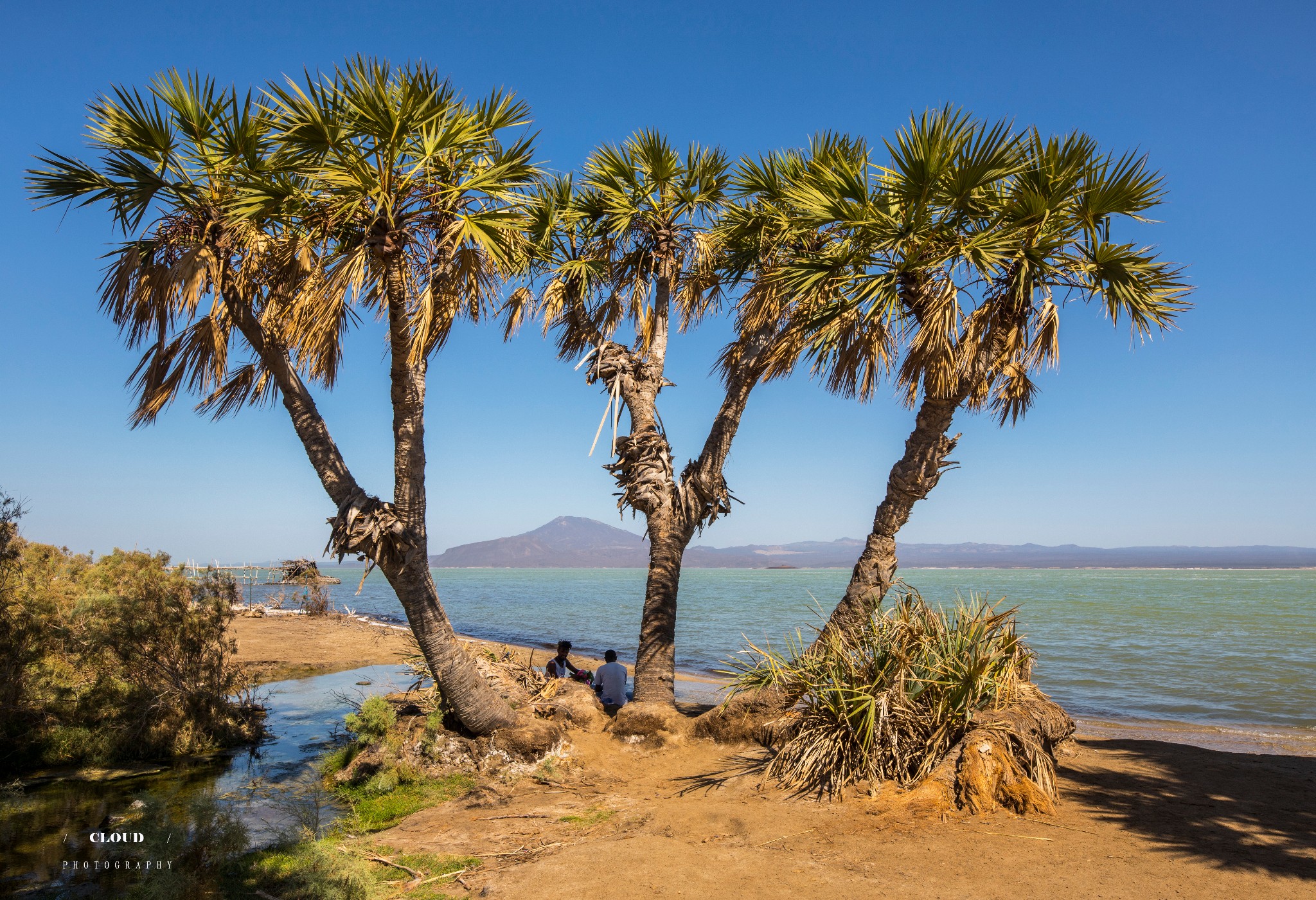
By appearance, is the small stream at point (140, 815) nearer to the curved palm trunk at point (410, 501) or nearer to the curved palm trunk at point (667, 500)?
the curved palm trunk at point (410, 501)

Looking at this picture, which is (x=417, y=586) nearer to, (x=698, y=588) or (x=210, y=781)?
(x=210, y=781)

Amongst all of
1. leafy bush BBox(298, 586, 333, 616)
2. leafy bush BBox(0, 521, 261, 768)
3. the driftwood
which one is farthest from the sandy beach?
leafy bush BBox(298, 586, 333, 616)

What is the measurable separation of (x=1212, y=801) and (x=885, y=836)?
9.66ft

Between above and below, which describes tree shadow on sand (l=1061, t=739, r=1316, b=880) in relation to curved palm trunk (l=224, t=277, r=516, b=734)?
below

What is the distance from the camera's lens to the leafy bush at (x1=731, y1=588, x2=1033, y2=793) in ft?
21.3

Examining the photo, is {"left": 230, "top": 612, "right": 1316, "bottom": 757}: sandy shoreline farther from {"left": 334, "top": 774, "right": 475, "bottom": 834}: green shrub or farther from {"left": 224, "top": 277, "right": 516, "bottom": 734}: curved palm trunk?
{"left": 334, "top": 774, "right": 475, "bottom": 834}: green shrub

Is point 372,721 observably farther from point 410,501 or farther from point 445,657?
point 410,501

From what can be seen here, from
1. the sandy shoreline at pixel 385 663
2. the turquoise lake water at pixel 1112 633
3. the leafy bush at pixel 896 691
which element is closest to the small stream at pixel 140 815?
the sandy shoreline at pixel 385 663

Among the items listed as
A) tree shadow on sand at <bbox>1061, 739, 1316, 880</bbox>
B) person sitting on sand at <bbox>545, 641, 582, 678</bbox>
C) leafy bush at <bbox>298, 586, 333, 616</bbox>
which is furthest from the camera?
leafy bush at <bbox>298, 586, 333, 616</bbox>

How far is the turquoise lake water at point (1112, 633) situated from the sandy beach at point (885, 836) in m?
1.92

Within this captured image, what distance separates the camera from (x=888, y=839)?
5.53 meters

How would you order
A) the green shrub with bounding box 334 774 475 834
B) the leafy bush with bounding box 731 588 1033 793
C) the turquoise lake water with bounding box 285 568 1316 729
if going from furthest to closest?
the turquoise lake water with bounding box 285 568 1316 729
the green shrub with bounding box 334 774 475 834
the leafy bush with bounding box 731 588 1033 793

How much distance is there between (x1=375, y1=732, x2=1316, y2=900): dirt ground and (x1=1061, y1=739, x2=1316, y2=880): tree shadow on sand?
0.06 feet

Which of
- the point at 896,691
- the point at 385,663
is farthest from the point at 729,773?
the point at 385,663
